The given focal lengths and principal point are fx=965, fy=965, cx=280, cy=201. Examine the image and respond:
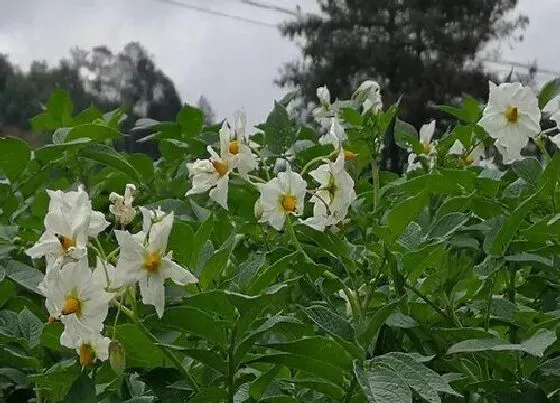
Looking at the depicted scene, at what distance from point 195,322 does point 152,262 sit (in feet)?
0.17

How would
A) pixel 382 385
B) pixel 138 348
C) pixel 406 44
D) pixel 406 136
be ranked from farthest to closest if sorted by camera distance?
pixel 406 44, pixel 406 136, pixel 138 348, pixel 382 385

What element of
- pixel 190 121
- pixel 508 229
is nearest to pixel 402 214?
pixel 508 229

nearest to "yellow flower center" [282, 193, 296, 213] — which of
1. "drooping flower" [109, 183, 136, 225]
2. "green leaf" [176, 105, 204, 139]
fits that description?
"drooping flower" [109, 183, 136, 225]

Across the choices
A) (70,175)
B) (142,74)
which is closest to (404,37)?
(142,74)

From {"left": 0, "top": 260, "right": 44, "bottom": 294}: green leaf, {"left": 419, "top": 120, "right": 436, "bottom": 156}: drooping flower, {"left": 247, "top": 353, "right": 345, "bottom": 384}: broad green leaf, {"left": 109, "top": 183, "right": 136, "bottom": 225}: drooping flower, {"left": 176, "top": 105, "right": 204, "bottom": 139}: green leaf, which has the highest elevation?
{"left": 109, "top": 183, "right": 136, "bottom": 225}: drooping flower

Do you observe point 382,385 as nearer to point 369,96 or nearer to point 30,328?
point 30,328

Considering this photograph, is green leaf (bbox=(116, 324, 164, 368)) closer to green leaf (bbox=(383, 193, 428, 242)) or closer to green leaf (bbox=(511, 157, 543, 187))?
green leaf (bbox=(383, 193, 428, 242))

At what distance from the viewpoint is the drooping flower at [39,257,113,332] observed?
2.02 ft

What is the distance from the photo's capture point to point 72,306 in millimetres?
611

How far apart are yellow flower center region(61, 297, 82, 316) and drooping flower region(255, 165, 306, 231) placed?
20 centimetres

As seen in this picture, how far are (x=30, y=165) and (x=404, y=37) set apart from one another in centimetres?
1381

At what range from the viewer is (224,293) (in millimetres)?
603

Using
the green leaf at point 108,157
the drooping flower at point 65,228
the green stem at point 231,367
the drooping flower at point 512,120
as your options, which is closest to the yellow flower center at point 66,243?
the drooping flower at point 65,228

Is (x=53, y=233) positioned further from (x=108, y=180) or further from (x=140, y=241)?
(x=108, y=180)
